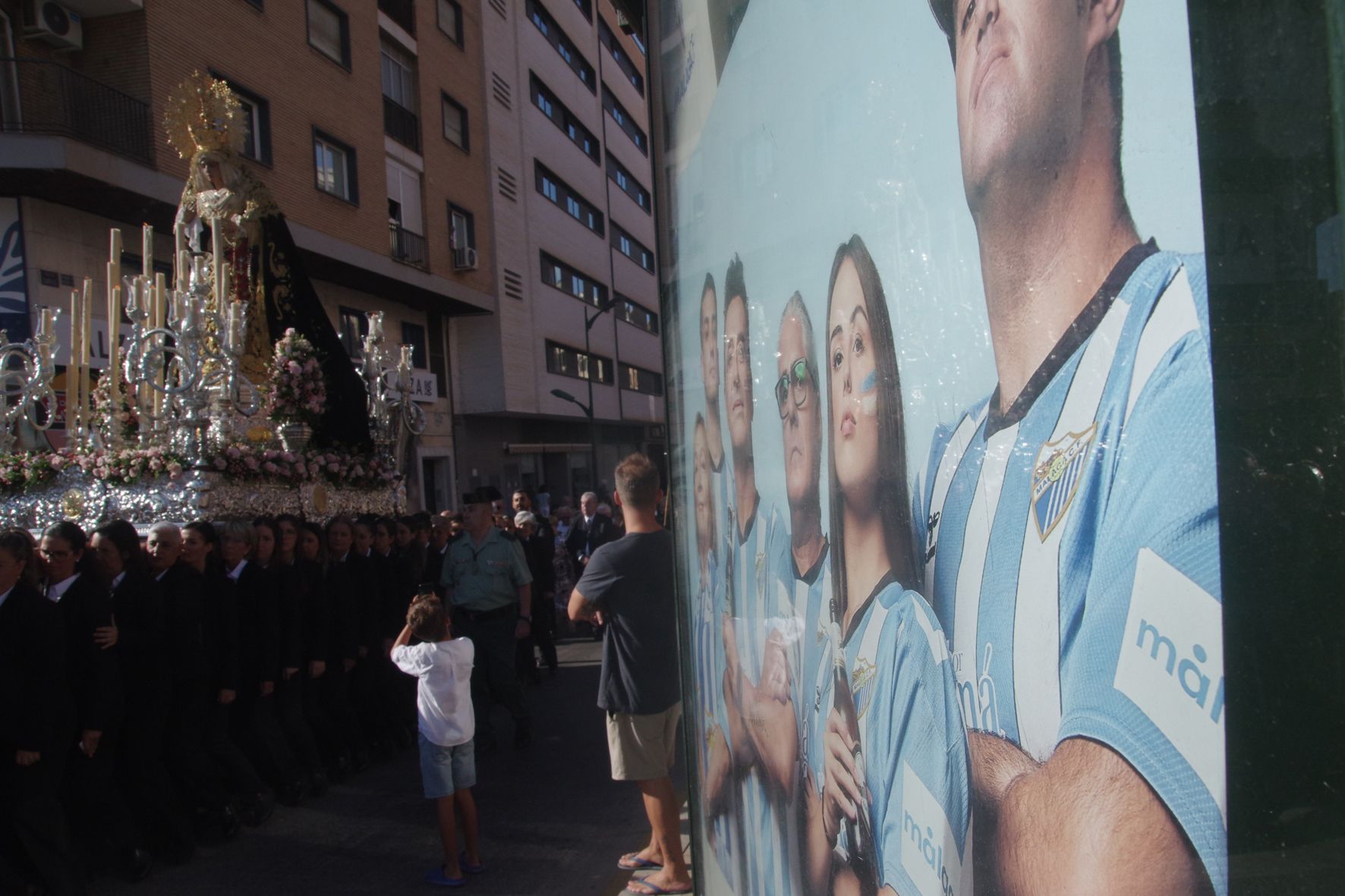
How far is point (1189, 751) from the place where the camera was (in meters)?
0.99

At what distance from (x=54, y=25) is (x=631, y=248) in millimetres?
33701

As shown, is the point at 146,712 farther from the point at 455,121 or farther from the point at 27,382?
the point at 455,121

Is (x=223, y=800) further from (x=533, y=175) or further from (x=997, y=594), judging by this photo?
(x=533, y=175)

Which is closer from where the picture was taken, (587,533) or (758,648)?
(758,648)

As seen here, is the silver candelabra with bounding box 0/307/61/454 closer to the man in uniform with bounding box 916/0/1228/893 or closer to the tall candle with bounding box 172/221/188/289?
the tall candle with bounding box 172/221/188/289

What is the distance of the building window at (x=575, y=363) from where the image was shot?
3441 centimetres

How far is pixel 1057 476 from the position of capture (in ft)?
3.66

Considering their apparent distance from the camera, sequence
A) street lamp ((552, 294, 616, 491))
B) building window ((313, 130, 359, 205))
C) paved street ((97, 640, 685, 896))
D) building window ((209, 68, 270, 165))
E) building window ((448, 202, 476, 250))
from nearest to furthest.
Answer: paved street ((97, 640, 685, 896)), building window ((209, 68, 270, 165)), building window ((313, 130, 359, 205)), building window ((448, 202, 476, 250)), street lamp ((552, 294, 616, 491))

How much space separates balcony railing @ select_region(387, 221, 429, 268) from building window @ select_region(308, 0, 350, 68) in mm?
3688

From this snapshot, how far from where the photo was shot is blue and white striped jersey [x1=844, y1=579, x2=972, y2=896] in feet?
4.53

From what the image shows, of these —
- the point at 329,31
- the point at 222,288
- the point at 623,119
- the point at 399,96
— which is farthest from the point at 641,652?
the point at 623,119

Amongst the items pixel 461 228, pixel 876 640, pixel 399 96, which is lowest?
pixel 876 640

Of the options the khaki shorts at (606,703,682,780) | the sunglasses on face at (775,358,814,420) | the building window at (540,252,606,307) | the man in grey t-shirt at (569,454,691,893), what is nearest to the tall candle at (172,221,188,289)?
the man in grey t-shirt at (569,454,691,893)

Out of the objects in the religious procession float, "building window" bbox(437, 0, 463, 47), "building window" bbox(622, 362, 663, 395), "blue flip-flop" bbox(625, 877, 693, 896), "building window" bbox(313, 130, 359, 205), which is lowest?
"blue flip-flop" bbox(625, 877, 693, 896)
